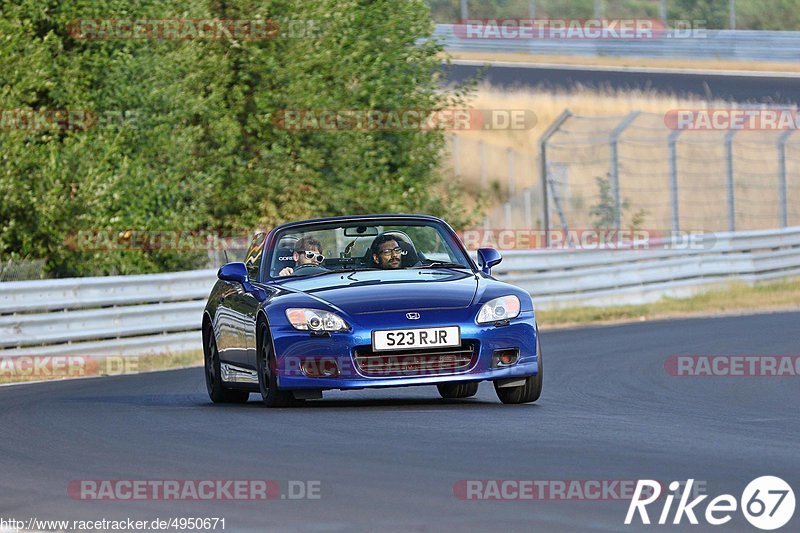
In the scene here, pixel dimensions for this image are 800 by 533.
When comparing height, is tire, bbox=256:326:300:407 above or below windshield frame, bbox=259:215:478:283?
below

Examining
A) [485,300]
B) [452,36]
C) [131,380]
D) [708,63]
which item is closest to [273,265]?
[485,300]

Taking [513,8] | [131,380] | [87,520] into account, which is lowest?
[131,380]

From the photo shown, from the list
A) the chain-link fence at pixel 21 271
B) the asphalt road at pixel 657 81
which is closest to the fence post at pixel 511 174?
the asphalt road at pixel 657 81

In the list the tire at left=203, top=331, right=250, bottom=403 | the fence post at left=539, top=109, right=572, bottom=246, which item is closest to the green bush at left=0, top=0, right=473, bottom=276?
the fence post at left=539, top=109, right=572, bottom=246

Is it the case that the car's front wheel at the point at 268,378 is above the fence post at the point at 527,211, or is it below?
above

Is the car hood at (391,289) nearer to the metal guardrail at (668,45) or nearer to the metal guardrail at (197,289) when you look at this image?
the metal guardrail at (197,289)

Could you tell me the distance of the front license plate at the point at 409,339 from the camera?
10.4 m

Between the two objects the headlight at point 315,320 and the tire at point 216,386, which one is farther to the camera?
the tire at point 216,386

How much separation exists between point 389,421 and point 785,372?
17.5ft

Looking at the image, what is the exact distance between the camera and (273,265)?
12.0 meters

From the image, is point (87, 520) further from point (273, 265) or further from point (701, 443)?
point (273, 265)

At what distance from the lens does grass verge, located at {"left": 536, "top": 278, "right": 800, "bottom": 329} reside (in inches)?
947

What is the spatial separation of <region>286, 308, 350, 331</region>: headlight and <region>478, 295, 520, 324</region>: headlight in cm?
87

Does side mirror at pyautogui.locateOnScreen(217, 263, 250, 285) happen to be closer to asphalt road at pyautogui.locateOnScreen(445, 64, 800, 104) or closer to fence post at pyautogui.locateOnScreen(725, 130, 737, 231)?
fence post at pyautogui.locateOnScreen(725, 130, 737, 231)
